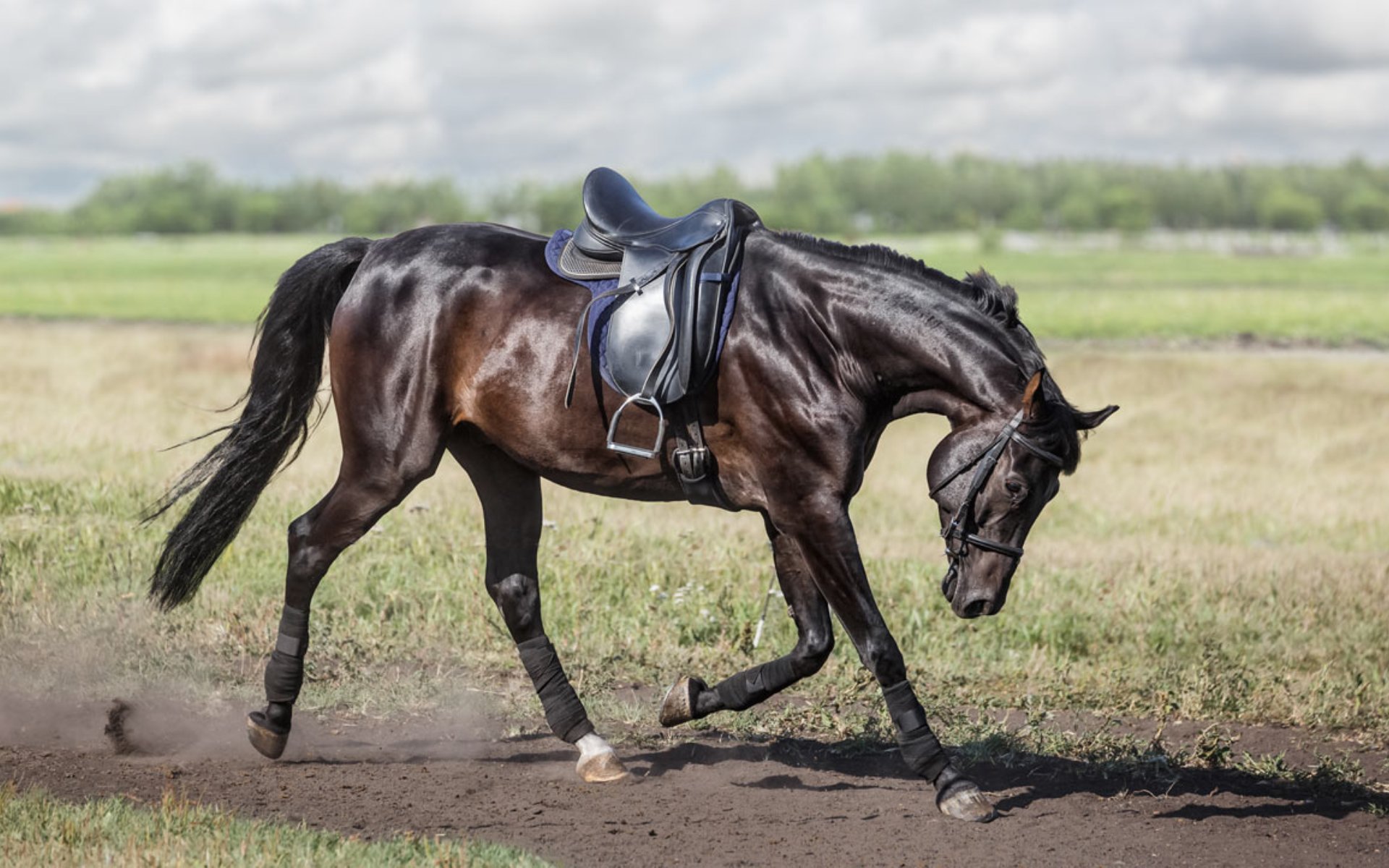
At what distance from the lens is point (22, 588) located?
26.5ft

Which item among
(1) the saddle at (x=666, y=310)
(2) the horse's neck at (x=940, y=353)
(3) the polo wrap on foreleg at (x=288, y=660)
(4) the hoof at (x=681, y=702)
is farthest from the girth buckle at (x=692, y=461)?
(3) the polo wrap on foreleg at (x=288, y=660)

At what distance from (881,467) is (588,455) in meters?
11.9

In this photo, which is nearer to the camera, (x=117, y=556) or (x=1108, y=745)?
(x=1108, y=745)

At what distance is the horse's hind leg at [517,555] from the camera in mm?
6305

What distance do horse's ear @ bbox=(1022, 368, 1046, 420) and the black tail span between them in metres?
3.31

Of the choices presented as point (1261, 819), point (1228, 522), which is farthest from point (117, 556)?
point (1228, 522)

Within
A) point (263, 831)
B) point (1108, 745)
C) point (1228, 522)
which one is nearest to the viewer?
point (263, 831)

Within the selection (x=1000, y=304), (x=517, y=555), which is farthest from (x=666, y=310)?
(x=517, y=555)

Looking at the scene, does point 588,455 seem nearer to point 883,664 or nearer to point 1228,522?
point 883,664

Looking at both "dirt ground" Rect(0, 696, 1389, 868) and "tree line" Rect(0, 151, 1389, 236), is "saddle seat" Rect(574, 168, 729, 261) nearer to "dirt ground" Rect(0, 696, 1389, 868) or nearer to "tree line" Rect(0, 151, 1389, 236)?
"dirt ground" Rect(0, 696, 1389, 868)

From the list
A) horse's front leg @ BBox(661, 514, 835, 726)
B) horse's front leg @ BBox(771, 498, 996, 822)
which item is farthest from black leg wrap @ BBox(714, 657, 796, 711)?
horse's front leg @ BBox(771, 498, 996, 822)

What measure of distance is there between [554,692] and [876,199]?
146m

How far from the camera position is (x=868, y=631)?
5.44m

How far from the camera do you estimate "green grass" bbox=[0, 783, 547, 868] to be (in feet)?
14.4
